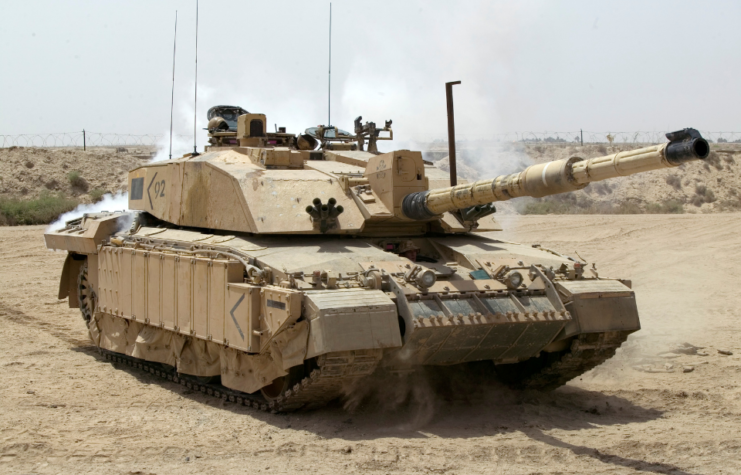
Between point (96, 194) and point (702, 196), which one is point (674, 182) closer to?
point (702, 196)

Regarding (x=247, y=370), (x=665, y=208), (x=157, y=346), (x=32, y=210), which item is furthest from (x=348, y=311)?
(x=665, y=208)

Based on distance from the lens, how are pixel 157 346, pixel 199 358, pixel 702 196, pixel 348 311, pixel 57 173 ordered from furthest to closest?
1. pixel 702 196
2. pixel 57 173
3. pixel 157 346
4. pixel 199 358
5. pixel 348 311

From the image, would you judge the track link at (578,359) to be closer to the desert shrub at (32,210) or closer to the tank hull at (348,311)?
the tank hull at (348,311)

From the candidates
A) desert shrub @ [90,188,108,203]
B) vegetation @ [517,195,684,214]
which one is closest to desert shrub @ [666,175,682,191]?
vegetation @ [517,195,684,214]

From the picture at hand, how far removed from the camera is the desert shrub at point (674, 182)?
4262cm

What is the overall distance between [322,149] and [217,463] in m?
6.71

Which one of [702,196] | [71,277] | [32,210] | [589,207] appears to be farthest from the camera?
[702,196]

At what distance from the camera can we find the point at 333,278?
9.33m

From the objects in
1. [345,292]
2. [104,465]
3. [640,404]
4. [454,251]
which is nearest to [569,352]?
[640,404]

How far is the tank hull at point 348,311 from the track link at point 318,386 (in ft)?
0.06

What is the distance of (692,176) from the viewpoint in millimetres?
44156

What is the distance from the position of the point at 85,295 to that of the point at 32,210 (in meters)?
17.6

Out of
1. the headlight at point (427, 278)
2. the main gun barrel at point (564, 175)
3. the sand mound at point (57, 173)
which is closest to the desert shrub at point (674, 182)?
the sand mound at point (57, 173)

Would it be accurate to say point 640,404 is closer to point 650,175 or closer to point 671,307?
point 671,307
